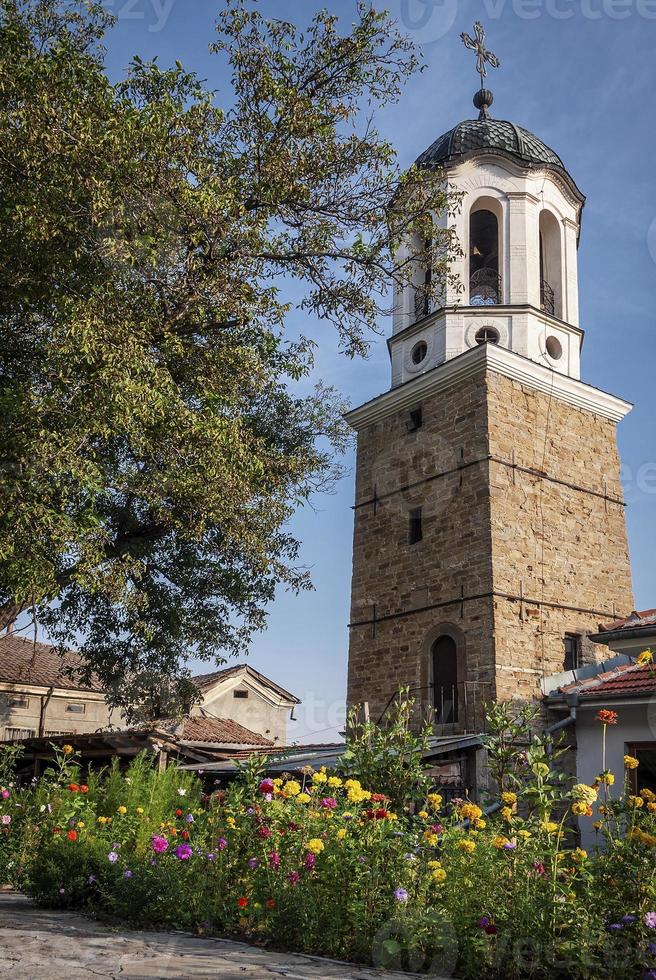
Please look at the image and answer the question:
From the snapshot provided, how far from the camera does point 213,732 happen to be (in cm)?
2108

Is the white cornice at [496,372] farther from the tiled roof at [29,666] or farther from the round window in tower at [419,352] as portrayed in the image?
the tiled roof at [29,666]

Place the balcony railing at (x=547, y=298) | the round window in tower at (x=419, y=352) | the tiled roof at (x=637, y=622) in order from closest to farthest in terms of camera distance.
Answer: the tiled roof at (x=637, y=622) < the balcony railing at (x=547, y=298) < the round window in tower at (x=419, y=352)

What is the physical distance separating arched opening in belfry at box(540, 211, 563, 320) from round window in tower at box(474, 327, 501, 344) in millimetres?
1239

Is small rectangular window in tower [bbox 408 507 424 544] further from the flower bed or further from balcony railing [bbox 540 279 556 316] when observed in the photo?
the flower bed

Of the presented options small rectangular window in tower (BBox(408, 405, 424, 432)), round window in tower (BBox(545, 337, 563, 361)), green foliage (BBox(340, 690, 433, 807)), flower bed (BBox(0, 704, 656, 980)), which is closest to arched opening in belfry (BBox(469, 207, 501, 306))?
round window in tower (BBox(545, 337, 563, 361))

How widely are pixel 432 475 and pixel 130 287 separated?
909 cm

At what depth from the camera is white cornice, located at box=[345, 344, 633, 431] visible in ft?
53.2

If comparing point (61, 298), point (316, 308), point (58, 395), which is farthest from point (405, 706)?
point (316, 308)

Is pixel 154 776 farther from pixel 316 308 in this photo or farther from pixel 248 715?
pixel 248 715

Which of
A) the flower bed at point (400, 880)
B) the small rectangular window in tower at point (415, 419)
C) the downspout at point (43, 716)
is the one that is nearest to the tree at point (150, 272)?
the flower bed at point (400, 880)

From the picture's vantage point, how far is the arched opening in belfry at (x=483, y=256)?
1811cm

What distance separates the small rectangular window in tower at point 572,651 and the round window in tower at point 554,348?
5601 mm

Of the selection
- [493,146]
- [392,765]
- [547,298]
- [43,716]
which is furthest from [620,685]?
[43,716]

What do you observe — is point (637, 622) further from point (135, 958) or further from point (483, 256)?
point (135, 958)
